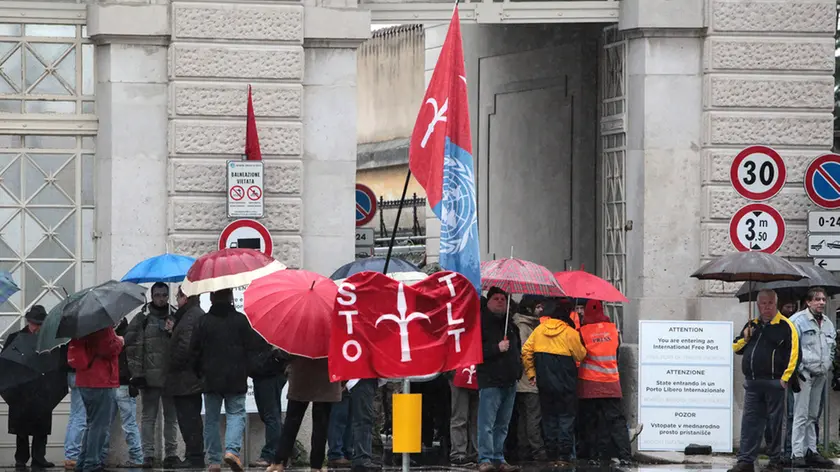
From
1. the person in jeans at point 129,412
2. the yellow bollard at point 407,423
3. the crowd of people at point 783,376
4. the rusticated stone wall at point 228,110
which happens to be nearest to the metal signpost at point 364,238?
the rusticated stone wall at point 228,110

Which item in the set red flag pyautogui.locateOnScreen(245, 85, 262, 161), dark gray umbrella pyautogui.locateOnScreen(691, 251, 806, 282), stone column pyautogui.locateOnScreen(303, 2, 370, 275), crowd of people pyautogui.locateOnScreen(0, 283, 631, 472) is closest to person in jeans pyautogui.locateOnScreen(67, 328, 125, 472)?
crowd of people pyautogui.locateOnScreen(0, 283, 631, 472)

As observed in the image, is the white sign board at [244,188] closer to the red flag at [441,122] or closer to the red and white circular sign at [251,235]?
the red and white circular sign at [251,235]

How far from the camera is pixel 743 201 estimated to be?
1983 centimetres

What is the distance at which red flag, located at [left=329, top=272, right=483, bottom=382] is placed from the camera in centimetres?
1306

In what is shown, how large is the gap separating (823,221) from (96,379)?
8.15 metres

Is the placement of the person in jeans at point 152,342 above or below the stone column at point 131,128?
below

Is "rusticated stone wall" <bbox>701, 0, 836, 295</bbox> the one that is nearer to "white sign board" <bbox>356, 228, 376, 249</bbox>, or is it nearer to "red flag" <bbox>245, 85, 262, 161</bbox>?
"white sign board" <bbox>356, 228, 376, 249</bbox>

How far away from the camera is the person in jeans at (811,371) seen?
17469mm

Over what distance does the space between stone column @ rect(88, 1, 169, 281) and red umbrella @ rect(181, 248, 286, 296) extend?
359 cm

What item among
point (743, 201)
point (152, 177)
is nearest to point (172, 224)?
point (152, 177)

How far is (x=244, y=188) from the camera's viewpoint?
19078 mm

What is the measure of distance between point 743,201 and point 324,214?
4.86 meters

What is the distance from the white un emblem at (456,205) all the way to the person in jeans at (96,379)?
4.86 meters

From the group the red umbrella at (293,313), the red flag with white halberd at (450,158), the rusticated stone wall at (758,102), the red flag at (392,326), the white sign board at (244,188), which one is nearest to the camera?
the red flag with white halberd at (450,158)
